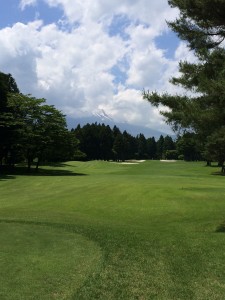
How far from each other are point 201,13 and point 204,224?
8.81 m

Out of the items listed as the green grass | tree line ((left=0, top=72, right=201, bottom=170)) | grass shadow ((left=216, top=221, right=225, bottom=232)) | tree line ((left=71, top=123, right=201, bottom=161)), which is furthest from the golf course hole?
tree line ((left=71, top=123, right=201, bottom=161))

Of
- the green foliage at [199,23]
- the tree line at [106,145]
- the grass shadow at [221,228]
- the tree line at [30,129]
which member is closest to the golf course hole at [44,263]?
the grass shadow at [221,228]

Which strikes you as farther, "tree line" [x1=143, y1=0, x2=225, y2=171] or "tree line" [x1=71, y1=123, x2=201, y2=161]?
"tree line" [x1=71, y1=123, x2=201, y2=161]

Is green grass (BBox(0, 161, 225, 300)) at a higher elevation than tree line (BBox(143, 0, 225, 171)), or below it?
below

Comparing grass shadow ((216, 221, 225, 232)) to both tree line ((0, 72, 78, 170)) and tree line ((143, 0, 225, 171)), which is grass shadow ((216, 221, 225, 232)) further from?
tree line ((0, 72, 78, 170))

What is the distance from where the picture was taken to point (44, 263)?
9875 millimetres

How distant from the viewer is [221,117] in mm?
15500

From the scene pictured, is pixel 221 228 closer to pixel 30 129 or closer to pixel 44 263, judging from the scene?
pixel 44 263

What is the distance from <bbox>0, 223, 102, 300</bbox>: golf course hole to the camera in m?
8.08

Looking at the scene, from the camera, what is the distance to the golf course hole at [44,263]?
26.5 ft

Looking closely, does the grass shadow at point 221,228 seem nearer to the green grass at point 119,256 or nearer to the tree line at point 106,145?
the green grass at point 119,256

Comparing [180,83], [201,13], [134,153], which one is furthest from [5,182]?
[134,153]

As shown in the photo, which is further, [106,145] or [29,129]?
[106,145]

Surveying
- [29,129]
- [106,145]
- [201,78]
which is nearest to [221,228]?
[201,78]
